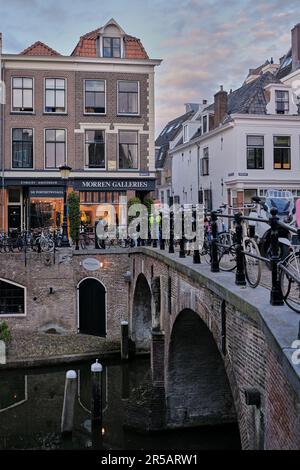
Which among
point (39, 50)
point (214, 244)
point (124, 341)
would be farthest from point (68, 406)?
point (39, 50)

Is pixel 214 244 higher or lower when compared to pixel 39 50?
lower

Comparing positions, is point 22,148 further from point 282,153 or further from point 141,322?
point 282,153

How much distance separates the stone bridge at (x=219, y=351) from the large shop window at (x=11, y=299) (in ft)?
13.7

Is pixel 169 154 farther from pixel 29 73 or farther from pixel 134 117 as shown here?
pixel 29 73

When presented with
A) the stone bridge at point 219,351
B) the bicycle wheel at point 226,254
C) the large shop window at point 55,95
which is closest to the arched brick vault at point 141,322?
the stone bridge at point 219,351

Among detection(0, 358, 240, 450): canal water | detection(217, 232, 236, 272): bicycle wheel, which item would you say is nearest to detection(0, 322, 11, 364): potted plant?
detection(0, 358, 240, 450): canal water

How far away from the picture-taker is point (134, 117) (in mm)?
25266

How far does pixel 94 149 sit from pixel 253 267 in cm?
1935

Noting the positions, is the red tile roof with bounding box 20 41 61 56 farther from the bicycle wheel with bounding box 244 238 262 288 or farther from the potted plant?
the bicycle wheel with bounding box 244 238 262 288

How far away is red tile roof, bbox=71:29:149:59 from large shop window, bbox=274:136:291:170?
24.5 ft

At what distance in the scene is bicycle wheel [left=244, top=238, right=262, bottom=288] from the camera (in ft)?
20.9

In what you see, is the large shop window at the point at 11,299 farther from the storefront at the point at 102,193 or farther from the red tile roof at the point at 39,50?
the red tile roof at the point at 39,50

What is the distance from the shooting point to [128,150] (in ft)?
83.4

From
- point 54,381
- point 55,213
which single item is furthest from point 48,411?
point 55,213
